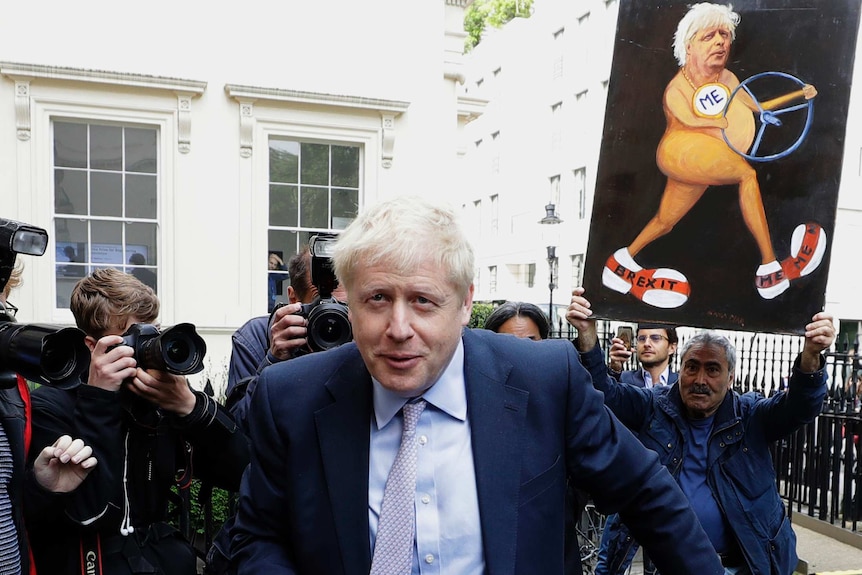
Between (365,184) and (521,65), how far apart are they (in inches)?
1041

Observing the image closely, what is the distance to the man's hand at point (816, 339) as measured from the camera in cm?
311

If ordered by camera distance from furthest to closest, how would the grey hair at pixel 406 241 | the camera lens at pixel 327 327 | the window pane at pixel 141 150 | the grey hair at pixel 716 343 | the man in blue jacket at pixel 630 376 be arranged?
1. the window pane at pixel 141 150
2. the grey hair at pixel 716 343
3. the man in blue jacket at pixel 630 376
4. the camera lens at pixel 327 327
5. the grey hair at pixel 406 241

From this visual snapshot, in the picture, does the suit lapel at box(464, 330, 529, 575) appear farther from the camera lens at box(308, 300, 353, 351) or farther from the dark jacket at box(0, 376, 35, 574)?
the dark jacket at box(0, 376, 35, 574)

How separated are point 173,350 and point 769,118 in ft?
8.90

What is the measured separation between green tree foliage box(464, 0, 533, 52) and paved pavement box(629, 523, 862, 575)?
33.6 meters

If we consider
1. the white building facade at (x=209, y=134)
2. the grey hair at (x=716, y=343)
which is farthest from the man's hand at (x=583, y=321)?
the white building facade at (x=209, y=134)

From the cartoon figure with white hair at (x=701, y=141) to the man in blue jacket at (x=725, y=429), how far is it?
0.33 metres

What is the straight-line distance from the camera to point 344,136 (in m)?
9.50

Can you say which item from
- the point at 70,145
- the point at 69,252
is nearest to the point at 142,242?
the point at 69,252

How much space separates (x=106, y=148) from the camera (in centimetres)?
877

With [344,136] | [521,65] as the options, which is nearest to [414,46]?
[344,136]

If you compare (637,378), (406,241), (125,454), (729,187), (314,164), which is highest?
(314,164)

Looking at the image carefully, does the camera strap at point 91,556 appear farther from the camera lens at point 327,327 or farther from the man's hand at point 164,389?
the camera lens at point 327,327

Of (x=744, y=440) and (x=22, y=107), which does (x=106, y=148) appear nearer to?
(x=22, y=107)
